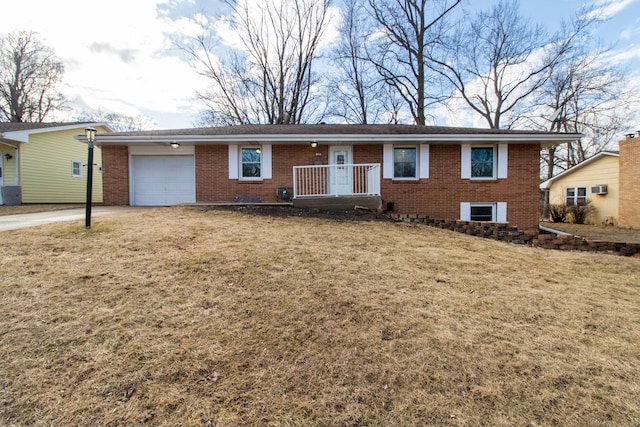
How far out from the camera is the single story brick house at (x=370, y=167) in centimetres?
1004

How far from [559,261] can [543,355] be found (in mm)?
3839

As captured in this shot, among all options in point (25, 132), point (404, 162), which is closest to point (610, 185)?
point (404, 162)

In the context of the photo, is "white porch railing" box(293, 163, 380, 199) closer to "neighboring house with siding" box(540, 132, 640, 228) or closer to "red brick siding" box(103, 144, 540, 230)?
"red brick siding" box(103, 144, 540, 230)

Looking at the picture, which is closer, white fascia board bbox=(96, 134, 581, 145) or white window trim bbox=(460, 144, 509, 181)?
white fascia board bbox=(96, 134, 581, 145)

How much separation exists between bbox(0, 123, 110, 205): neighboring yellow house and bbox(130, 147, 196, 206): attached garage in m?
3.25

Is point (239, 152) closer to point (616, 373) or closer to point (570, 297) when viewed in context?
point (570, 297)

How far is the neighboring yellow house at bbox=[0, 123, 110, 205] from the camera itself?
12.6m

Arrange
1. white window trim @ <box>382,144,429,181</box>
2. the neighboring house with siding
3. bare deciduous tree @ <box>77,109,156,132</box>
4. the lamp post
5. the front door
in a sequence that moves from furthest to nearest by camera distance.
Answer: bare deciduous tree @ <box>77,109,156,132</box> → the neighboring house with siding → white window trim @ <box>382,144,429,181</box> → the front door → the lamp post

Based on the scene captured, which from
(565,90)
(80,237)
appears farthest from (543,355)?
(565,90)

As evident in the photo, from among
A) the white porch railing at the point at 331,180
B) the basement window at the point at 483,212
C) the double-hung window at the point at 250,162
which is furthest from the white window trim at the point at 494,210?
the double-hung window at the point at 250,162

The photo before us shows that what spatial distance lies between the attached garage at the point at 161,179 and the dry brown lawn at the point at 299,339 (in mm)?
6602

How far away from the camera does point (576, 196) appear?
17156 mm

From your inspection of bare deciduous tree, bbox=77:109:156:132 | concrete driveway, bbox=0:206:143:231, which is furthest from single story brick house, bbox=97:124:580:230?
bare deciduous tree, bbox=77:109:156:132

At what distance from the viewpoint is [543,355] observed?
229 centimetres
